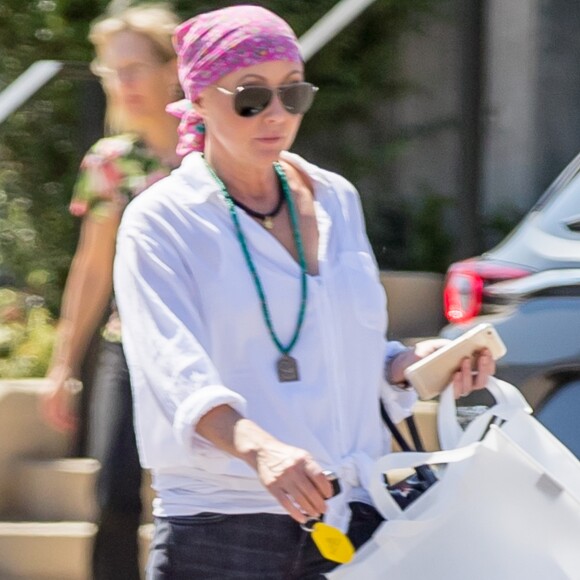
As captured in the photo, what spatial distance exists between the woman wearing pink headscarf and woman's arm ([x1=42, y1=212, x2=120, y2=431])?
140 centimetres

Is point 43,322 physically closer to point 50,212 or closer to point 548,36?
point 50,212

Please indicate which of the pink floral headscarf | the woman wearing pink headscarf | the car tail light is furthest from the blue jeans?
the car tail light

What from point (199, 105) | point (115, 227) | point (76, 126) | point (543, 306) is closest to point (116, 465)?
point (115, 227)

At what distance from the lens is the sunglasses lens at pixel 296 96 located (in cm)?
→ 257

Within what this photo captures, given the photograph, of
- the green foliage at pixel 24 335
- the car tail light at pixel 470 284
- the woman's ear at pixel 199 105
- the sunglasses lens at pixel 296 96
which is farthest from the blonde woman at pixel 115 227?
the green foliage at pixel 24 335

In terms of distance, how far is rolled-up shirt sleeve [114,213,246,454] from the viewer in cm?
240

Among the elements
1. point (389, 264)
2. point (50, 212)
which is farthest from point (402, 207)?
point (50, 212)

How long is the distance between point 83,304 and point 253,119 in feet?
5.31

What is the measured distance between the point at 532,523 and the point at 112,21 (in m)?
2.20

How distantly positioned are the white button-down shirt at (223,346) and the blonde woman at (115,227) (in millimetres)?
1319

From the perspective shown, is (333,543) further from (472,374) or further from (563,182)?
(563,182)

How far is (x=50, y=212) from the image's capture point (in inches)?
299

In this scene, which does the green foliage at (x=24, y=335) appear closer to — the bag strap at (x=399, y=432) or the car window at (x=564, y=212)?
the car window at (x=564, y=212)

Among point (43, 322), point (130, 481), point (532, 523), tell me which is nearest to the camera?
point (532, 523)
